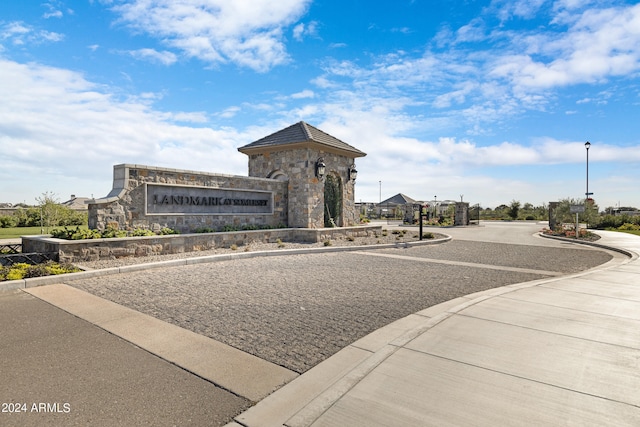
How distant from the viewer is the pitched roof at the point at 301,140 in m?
16.6

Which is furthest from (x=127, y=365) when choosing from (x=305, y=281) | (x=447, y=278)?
(x=447, y=278)

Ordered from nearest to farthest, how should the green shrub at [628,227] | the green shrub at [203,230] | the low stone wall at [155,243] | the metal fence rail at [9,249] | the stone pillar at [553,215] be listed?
the low stone wall at [155,243], the metal fence rail at [9,249], the green shrub at [203,230], the stone pillar at [553,215], the green shrub at [628,227]

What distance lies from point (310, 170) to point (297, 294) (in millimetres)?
10576

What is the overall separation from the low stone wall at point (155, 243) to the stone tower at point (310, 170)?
106 cm

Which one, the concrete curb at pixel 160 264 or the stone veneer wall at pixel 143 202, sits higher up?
the stone veneer wall at pixel 143 202

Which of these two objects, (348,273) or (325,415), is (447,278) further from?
(325,415)

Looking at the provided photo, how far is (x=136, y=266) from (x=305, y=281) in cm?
433

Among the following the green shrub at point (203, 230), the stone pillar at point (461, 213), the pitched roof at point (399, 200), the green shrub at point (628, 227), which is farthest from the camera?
the pitched roof at point (399, 200)

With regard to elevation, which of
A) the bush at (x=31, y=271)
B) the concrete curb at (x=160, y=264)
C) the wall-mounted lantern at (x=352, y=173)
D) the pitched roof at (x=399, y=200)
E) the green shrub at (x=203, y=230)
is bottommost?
the concrete curb at (x=160, y=264)

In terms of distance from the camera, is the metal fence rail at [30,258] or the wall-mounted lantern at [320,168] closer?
the metal fence rail at [30,258]

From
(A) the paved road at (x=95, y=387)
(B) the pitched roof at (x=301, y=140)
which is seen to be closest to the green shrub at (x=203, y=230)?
(B) the pitched roof at (x=301, y=140)

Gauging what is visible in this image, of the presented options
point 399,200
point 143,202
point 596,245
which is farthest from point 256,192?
point 399,200

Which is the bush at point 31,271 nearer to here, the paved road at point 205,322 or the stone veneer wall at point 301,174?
the paved road at point 205,322

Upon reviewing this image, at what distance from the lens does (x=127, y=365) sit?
3.67 meters
